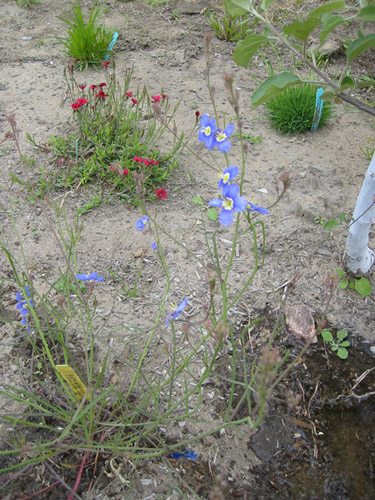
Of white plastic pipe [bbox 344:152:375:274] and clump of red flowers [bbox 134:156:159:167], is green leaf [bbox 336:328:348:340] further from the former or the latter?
clump of red flowers [bbox 134:156:159:167]

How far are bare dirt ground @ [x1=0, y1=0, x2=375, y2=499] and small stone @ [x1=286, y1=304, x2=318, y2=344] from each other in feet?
0.16

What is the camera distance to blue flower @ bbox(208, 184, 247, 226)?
4.63ft

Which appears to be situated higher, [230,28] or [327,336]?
[230,28]

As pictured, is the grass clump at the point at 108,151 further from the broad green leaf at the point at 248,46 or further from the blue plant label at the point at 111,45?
the broad green leaf at the point at 248,46

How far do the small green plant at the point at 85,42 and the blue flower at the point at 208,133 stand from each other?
8.35ft

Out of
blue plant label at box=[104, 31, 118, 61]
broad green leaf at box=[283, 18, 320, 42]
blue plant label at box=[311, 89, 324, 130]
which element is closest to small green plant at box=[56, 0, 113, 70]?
blue plant label at box=[104, 31, 118, 61]

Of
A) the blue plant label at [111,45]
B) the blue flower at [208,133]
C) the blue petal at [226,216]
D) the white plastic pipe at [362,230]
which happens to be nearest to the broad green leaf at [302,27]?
the blue flower at [208,133]

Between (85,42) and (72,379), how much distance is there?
3.01 meters

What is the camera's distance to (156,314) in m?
2.27

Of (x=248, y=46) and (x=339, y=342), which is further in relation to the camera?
(x=339, y=342)

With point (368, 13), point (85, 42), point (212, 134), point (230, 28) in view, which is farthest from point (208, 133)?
point (230, 28)

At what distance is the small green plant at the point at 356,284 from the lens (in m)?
2.35

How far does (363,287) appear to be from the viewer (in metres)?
2.35

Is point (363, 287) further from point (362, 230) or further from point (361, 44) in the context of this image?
point (361, 44)
